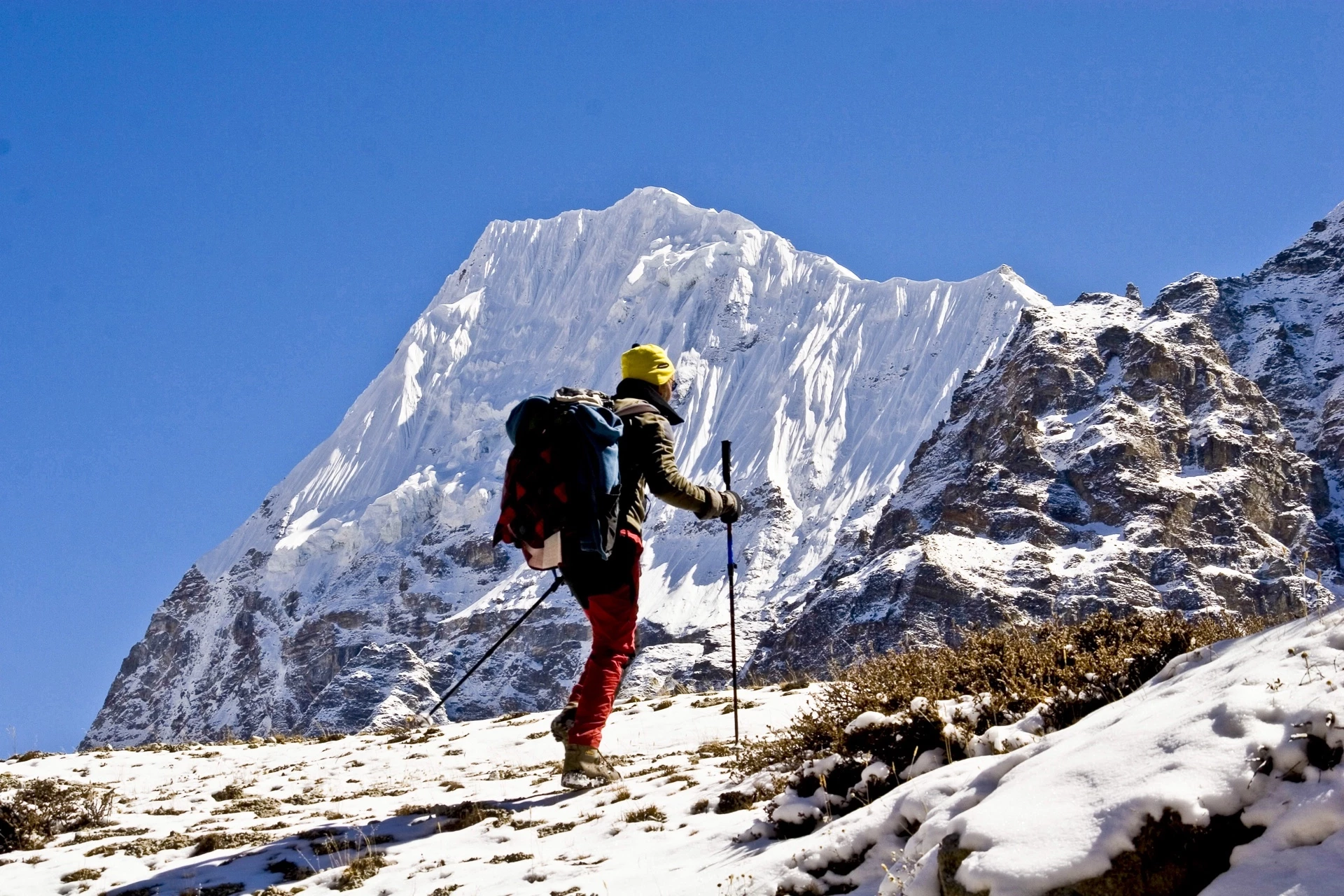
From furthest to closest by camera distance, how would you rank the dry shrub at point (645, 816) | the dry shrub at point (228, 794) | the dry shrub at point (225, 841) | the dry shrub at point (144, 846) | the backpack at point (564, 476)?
the dry shrub at point (228, 794)
the dry shrub at point (144, 846)
the dry shrub at point (225, 841)
the backpack at point (564, 476)
the dry shrub at point (645, 816)

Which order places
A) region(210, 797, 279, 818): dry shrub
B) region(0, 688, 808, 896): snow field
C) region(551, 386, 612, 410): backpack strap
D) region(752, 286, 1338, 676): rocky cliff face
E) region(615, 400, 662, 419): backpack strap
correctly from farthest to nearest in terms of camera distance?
region(752, 286, 1338, 676): rocky cliff face → region(210, 797, 279, 818): dry shrub → region(615, 400, 662, 419): backpack strap → region(551, 386, 612, 410): backpack strap → region(0, 688, 808, 896): snow field

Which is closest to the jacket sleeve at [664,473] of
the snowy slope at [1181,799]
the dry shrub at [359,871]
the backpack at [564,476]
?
the backpack at [564,476]

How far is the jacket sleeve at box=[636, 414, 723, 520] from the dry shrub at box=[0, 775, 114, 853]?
4973mm

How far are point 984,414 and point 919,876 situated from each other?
20196 cm

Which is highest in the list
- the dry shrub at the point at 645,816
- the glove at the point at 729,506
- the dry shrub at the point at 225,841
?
the glove at the point at 729,506

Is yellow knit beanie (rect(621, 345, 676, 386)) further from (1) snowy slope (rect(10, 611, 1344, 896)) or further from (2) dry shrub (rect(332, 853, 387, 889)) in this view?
(2) dry shrub (rect(332, 853, 387, 889))

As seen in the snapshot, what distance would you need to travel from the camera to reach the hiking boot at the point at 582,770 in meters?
8.16

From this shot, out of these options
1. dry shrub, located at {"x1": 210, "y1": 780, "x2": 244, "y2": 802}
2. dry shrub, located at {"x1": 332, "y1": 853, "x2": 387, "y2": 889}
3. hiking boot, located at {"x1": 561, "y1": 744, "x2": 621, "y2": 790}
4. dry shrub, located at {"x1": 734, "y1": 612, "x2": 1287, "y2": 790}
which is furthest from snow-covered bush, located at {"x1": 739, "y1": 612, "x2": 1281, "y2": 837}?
dry shrub, located at {"x1": 210, "y1": 780, "x2": 244, "y2": 802}

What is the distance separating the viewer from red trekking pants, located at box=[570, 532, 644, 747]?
780cm

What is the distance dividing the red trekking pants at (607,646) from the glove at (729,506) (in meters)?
0.66

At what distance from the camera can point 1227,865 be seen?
358cm

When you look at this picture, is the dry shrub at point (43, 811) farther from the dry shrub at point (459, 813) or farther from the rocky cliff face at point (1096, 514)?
the rocky cliff face at point (1096, 514)

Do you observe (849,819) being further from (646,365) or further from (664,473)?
(646,365)

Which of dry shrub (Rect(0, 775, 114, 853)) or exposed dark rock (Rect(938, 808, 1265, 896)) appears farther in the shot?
dry shrub (Rect(0, 775, 114, 853))
